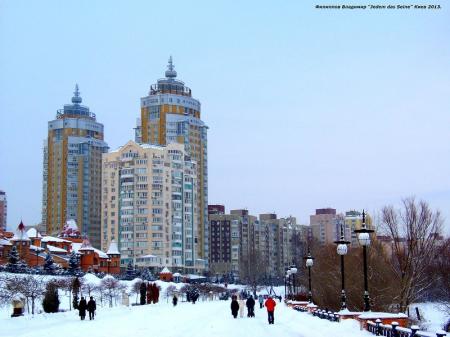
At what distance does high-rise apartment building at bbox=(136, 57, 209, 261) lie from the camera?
17500 cm

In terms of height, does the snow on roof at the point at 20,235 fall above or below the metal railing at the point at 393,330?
above

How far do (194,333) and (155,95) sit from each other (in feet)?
501

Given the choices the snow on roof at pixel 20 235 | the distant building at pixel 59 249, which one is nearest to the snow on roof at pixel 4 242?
the distant building at pixel 59 249

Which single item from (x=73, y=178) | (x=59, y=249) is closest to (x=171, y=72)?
(x=73, y=178)

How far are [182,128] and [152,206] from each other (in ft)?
85.1

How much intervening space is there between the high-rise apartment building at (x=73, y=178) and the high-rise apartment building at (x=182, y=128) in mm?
21148

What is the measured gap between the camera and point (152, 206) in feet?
518

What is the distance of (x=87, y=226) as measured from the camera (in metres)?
188

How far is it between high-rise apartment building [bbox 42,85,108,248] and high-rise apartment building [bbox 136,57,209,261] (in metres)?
21.1

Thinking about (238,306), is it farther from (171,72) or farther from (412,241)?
(171,72)

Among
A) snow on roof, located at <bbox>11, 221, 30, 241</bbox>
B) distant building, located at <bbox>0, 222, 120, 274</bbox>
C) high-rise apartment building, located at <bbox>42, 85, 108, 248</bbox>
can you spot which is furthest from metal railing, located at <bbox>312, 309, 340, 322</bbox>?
high-rise apartment building, located at <bbox>42, 85, 108, 248</bbox>

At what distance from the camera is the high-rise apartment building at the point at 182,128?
175000mm

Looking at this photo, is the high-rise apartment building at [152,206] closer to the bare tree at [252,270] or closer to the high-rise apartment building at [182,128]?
the high-rise apartment building at [182,128]

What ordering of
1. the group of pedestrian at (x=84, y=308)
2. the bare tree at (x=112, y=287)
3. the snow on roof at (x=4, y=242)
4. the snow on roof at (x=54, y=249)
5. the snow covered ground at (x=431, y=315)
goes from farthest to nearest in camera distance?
the snow on roof at (x=54, y=249) < the snow on roof at (x=4, y=242) < the bare tree at (x=112, y=287) < the snow covered ground at (x=431, y=315) < the group of pedestrian at (x=84, y=308)
